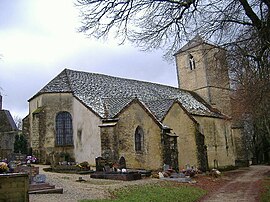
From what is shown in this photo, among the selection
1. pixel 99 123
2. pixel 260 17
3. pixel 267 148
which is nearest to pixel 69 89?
pixel 99 123

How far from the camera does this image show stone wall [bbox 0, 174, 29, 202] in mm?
9203

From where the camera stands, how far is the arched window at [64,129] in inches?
1053

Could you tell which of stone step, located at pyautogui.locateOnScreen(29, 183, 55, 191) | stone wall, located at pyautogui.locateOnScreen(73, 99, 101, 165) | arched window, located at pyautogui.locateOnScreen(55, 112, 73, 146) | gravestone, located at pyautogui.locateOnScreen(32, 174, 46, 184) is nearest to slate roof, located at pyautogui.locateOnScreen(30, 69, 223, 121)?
stone wall, located at pyautogui.locateOnScreen(73, 99, 101, 165)

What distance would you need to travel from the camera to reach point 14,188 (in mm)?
9383

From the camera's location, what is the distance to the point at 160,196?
1352 centimetres

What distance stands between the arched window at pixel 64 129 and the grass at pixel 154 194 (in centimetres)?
1243

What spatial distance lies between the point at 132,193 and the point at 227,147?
25.1 meters

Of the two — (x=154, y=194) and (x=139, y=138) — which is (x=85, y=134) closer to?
(x=139, y=138)

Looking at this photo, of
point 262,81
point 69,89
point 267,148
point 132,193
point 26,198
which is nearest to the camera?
point 26,198

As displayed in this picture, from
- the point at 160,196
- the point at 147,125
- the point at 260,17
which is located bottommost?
the point at 160,196

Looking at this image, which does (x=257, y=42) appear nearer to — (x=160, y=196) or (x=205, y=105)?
(x=160, y=196)

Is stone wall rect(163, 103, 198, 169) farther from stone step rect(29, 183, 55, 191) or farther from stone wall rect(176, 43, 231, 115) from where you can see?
stone step rect(29, 183, 55, 191)

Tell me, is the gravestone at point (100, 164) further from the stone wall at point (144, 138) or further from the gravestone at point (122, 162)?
the stone wall at point (144, 138)

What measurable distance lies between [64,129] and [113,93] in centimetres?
570
